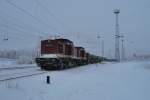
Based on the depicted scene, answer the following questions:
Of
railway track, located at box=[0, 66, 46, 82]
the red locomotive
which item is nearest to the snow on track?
railway track, located at box=[0, 66, 46, 82]

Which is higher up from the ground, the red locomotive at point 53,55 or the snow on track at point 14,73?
the red locomotive at point 53,55

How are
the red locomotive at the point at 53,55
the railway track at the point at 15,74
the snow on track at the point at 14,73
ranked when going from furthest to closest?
the red locomotive at the point at 53,55 → the snow on track at the point at 14,73 → the railway track at the point at 15,74

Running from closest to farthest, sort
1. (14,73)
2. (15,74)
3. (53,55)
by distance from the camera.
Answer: (15,74) → (14,73) → (53,55)

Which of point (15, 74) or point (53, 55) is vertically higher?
point (53, 55)

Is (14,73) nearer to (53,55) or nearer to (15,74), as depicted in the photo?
(15,74)

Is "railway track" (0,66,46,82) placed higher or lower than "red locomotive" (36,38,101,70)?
→ lower

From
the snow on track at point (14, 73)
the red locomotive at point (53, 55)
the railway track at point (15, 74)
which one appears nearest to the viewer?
the railway track at point (15, 74)

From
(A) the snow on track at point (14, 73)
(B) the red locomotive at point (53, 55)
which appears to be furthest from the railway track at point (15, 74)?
(B) the red locomotive at point (53, 55)

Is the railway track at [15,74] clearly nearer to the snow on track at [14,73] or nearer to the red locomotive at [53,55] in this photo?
the snow on track at [14,73]

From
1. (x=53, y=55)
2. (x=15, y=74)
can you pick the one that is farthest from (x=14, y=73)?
(x=53, y=55)

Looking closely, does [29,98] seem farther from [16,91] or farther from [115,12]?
[115,12]

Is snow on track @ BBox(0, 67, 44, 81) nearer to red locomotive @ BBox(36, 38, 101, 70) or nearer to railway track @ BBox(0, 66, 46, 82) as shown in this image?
railway track @ BBox(0, 66, 46, 82)

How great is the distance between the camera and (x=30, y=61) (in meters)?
55.6

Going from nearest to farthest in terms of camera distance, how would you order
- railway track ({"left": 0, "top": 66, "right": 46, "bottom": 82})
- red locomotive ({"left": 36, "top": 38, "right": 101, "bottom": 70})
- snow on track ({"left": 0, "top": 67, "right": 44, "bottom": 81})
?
railway track ({"left": 0, "top": 66, "right": 46, "bottom": 82})
snow on track ({"left": 0, "top": 67, "right": 44, "bottom": 81})
red locomotive ({"left": 36, "top": 38, "right": 101, "bottom": 70})
